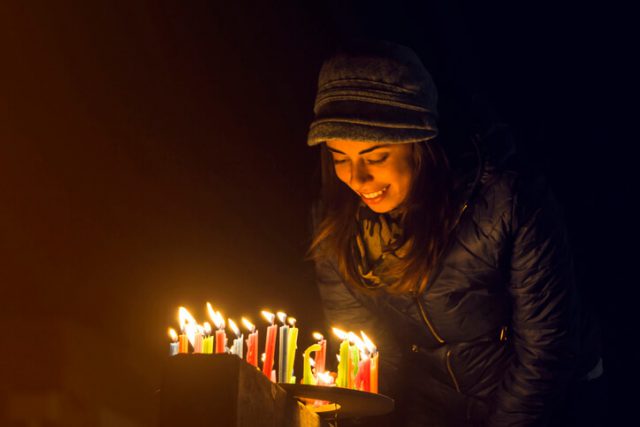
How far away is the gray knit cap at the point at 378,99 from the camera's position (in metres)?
2.61

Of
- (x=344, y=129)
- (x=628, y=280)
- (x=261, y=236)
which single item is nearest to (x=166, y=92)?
(x=261, y=236)

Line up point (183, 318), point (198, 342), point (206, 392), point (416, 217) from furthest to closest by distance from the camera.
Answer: point (416, 217) < point (183, 318) < point (198, 342) < point (206, 392)

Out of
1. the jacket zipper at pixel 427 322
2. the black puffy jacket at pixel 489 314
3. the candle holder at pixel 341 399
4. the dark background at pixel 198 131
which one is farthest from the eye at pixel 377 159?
the dark background at pixel 198 131

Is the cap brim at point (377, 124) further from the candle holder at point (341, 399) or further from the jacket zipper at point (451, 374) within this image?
the jacket zipper at point (451, 374)

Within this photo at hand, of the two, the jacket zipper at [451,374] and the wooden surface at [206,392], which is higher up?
the jacket zipper at [451,374]

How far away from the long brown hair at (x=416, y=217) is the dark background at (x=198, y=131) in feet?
2.13

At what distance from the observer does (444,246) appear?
288 cm

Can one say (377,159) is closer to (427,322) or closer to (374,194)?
(374,194)

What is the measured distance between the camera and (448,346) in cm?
317

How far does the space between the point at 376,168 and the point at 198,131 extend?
1.60 meters

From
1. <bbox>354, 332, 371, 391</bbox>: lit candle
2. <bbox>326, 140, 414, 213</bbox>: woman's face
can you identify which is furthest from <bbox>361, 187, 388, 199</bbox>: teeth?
<bbox>354, 332, 371, 391</bbox>: lit candle

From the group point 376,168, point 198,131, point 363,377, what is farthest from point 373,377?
point 198,131

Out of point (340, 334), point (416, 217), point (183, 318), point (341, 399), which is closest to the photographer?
point (341, 399)

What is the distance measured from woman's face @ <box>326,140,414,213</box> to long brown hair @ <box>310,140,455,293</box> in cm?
5
